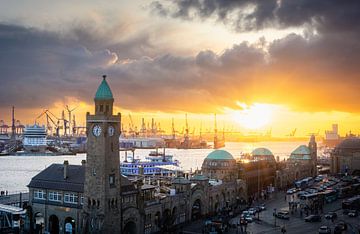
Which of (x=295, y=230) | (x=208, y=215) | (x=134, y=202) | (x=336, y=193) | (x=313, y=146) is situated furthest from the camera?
(x=313, y=146)

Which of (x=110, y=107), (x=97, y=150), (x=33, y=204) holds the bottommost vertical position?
(x=33, y=204)

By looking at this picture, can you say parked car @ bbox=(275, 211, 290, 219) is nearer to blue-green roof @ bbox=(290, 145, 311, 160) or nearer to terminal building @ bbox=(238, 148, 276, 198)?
terminal building @ bbox=(238, 148, 276, 198)

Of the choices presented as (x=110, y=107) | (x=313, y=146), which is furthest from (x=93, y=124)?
(x=313, y=146)

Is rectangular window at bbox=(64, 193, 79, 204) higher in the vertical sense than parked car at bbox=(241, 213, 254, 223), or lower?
higher

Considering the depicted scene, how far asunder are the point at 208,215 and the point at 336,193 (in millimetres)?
30440

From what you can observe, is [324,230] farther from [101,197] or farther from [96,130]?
[96,130]

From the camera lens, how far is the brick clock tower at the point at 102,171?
149ft

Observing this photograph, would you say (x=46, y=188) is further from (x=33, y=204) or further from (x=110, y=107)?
(x=110, y=107)

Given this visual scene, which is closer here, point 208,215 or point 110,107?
point 110,107

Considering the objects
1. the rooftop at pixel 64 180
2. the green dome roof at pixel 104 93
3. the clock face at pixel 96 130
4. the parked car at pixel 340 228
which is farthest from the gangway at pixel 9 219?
the parked car at pixel 340 228

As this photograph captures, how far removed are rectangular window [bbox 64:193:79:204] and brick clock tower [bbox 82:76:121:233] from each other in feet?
8.22

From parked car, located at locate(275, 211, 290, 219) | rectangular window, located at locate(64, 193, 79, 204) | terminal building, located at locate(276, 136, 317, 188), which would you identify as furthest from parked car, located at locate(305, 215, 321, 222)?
terminal building, located at locate(276, 136, 317, 188)

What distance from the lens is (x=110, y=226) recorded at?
150 ft

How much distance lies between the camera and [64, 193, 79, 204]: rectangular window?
48750 millimetres
